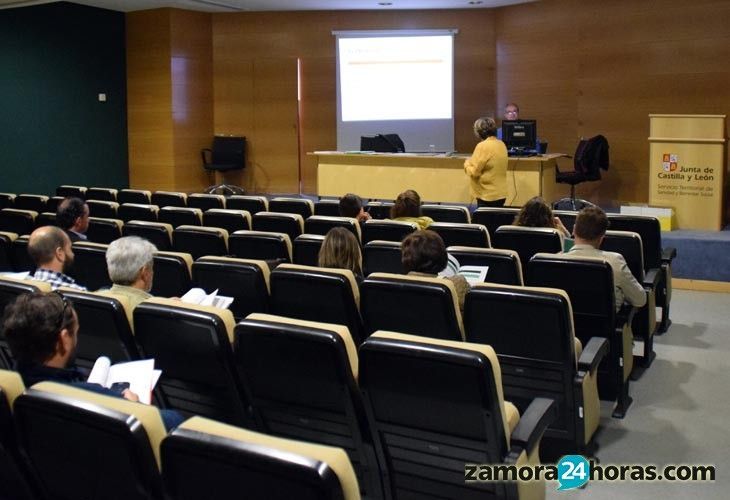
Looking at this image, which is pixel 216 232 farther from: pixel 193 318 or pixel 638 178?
pixel 638 178

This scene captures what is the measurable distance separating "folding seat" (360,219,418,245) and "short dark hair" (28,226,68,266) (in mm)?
2223

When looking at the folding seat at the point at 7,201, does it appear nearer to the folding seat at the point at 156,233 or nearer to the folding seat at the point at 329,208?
the folding seat at the point at 156,233

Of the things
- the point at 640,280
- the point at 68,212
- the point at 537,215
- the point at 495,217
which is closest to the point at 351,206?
the point at 495,217

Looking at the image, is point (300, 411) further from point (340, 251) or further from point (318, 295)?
point (340, 251)

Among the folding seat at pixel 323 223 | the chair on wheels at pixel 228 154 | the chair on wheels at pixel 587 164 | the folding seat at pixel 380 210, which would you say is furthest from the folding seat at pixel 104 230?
the chair on wheels at pixel 228 154

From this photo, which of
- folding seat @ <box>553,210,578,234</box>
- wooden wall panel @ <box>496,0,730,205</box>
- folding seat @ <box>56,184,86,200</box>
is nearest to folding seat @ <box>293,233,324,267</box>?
folding seat @ <box>553,210,578,234</box>

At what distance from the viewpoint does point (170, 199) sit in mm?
8352

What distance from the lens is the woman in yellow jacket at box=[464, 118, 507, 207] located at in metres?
8.33

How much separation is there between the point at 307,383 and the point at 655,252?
359 centimetres

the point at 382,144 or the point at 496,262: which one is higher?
the point at 382,144

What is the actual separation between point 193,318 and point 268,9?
34.7ft

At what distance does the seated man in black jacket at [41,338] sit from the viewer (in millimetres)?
2418

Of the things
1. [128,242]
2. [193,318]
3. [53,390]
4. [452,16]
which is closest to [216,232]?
[128,242]

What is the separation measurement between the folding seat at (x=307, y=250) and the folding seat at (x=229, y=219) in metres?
1.40
